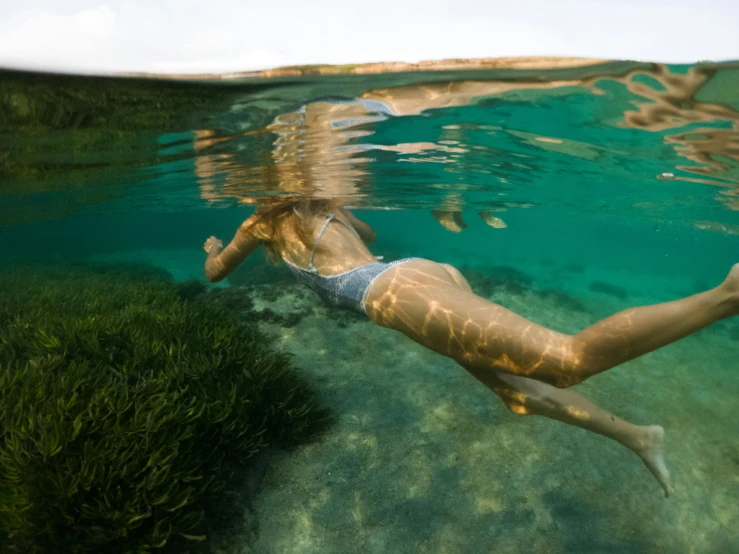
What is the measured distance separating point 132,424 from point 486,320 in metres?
4.25

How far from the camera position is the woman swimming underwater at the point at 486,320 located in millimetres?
3283

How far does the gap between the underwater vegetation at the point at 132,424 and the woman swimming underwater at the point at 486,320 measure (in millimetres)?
2054

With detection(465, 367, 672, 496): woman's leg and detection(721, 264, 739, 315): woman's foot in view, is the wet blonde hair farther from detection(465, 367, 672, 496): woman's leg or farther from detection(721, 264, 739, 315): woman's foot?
detection(721, 264, 739, 315): woman's foot

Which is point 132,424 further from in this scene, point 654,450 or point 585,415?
point 654,450

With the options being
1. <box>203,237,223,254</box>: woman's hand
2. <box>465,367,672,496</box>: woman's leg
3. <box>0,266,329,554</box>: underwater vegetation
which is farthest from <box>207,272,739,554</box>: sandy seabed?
<box>203,237,223,254</box>: woman's hand

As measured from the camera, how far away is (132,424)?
466cm

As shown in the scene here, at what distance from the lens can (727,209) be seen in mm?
17672

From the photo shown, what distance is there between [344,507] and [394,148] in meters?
7.61

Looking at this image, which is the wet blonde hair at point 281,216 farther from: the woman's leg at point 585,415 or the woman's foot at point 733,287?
the woman's foot at point 733,287

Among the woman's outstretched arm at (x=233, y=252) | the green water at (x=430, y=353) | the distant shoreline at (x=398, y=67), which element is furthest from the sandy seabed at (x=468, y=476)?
the distant shoreline at (x=398, y=67)

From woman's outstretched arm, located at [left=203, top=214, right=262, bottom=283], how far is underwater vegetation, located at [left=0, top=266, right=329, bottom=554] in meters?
1.32

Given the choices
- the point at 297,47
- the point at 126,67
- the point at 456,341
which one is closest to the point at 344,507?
the point at 456,341

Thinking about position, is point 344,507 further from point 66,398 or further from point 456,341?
point 66,398

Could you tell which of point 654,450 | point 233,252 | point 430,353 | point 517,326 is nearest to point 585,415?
point 654,450
